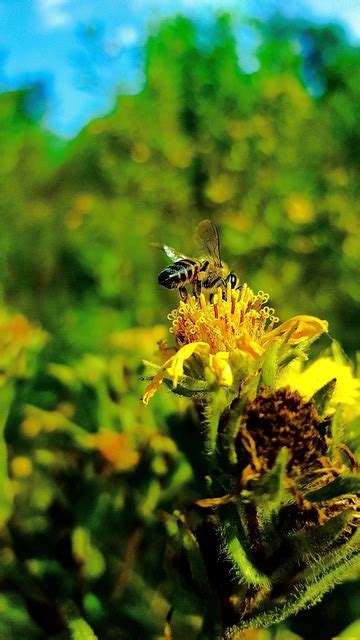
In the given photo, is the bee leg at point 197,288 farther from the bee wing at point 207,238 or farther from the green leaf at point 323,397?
the green leaf at point 323,397

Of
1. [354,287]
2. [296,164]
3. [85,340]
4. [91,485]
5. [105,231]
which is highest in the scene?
[296,164]

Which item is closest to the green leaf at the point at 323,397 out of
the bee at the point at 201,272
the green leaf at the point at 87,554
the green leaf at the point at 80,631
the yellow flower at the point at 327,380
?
the yellow flower at the point at 327,380

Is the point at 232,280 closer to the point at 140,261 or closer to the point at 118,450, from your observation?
the point at 118,450

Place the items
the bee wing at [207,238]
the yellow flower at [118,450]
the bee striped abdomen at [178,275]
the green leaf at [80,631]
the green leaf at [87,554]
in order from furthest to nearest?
the yellow flower at [118,450]
the green leaf at [87,554]
the bee wing at [207,238]
the bee striped abdomen at [178,275]
the green leaf at [80,631]

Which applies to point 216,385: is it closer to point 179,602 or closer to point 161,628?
point 179,602

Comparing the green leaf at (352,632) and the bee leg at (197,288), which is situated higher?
the bee leg at (197,288)

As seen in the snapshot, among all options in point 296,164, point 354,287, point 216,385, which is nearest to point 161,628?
point 216,385
